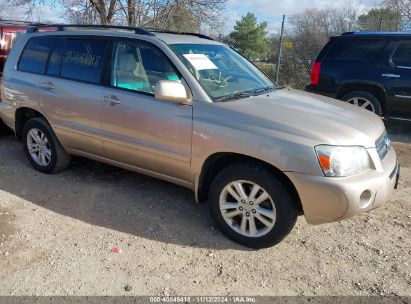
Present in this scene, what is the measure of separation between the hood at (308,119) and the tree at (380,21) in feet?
29.6

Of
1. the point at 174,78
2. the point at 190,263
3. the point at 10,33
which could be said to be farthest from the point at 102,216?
the point at 10,33

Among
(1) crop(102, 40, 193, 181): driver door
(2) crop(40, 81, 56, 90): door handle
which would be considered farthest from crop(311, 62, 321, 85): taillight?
(2) crop(40, 81, 56, 90): door handle

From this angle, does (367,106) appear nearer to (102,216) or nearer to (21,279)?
(102,216)

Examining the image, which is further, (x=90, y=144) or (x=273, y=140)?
(x=90, y=144)

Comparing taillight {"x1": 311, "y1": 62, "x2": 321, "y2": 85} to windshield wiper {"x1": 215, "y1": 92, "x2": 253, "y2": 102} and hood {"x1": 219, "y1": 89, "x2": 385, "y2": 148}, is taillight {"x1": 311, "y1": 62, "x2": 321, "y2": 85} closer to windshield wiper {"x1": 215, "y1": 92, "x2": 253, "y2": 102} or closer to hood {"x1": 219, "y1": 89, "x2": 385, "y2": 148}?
hood {"x1": 219, "y1": 89, "x2": 385, "y2": 148}

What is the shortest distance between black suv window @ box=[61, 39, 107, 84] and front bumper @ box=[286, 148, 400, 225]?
2.39 meters

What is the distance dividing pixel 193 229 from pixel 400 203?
2.27 metres

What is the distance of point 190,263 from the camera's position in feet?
10.7

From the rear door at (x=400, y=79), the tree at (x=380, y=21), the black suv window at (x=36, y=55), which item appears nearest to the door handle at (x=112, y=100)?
the black suv window at (x=36, y=55)

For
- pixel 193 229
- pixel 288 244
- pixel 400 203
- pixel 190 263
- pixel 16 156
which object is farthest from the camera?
pixel 16 156

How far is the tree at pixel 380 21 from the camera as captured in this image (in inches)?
483

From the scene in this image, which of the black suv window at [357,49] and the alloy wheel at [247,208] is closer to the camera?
the alloy wheel at [247,208]

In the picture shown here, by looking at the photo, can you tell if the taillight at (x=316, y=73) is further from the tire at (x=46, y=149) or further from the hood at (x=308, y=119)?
the tire at (x=46, y=149)

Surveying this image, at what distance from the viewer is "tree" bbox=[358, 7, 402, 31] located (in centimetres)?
1226
